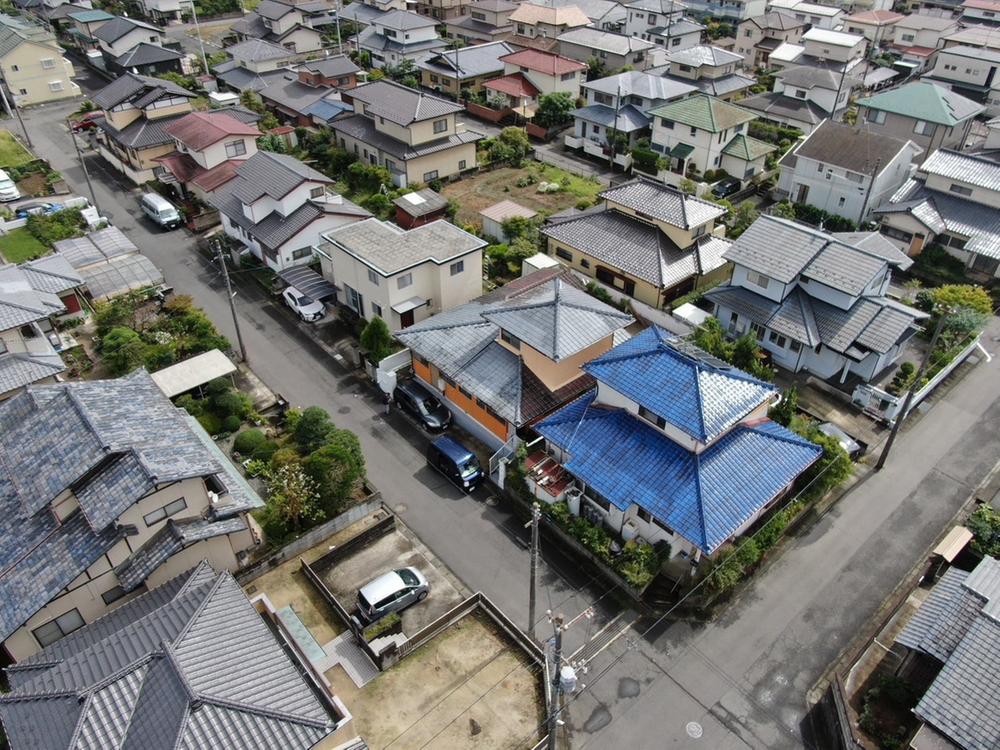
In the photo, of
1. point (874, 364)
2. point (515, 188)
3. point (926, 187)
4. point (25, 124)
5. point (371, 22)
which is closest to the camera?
point (874, 364)

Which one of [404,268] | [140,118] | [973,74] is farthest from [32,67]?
[973,74]

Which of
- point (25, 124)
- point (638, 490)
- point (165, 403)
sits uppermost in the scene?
point (165, 403)

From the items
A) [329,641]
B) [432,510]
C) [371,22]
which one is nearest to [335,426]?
[432,510]

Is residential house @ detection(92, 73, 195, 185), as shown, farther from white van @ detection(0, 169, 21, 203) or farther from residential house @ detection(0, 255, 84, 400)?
residential house @ detection(0, 255, 84, 400)

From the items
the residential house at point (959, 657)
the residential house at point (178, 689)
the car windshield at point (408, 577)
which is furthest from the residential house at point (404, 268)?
the residential house at point (959, 657)

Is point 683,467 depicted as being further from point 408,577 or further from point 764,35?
point 764,35

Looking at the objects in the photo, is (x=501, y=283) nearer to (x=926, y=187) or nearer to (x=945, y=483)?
(x=945, y=483)

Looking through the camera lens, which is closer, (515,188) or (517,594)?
(517,594)
